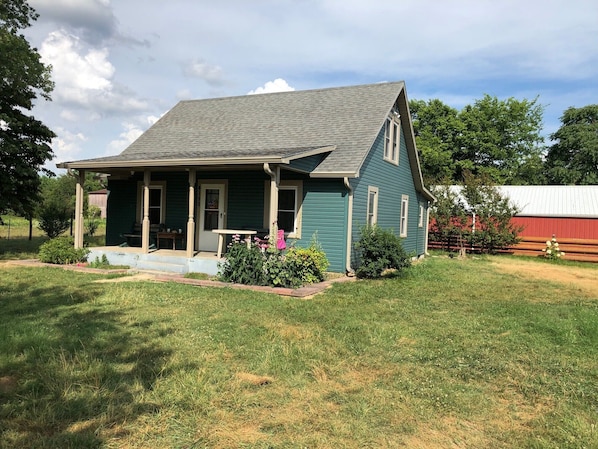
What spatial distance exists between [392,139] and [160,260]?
8349 mm

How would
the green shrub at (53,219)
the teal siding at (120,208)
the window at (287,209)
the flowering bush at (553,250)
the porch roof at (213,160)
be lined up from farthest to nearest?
the flowering bush at (553,250) < the green shrub at (53,219) < the teal siding at (120,208) < the window at (287,209) < the porch roof at (213,160)

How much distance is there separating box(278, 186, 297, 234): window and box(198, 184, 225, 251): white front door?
79.7 inches

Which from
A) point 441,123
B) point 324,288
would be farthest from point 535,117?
point 324,288

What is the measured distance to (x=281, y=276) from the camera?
9125 mm

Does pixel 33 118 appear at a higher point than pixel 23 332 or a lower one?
higher

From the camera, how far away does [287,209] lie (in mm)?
12227

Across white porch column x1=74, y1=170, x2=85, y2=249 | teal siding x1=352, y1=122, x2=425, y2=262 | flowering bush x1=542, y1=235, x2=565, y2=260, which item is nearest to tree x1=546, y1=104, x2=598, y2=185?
flowering bush x1=542, y1=235, x2=565, y2=260

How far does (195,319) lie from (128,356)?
66.6 inches

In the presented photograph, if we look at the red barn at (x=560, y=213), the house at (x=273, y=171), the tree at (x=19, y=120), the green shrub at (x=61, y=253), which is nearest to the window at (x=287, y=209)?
the house at (x=273, y=171)

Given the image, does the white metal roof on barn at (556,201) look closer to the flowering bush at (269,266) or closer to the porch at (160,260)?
the flowering bush at (269,266)

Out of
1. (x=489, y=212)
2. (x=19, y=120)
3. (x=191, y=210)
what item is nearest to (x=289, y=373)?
(x=191, y=210)

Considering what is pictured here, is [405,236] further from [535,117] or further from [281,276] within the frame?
[535,117]

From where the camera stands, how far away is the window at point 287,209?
12109 mm

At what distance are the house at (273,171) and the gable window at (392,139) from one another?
34 millimetres
